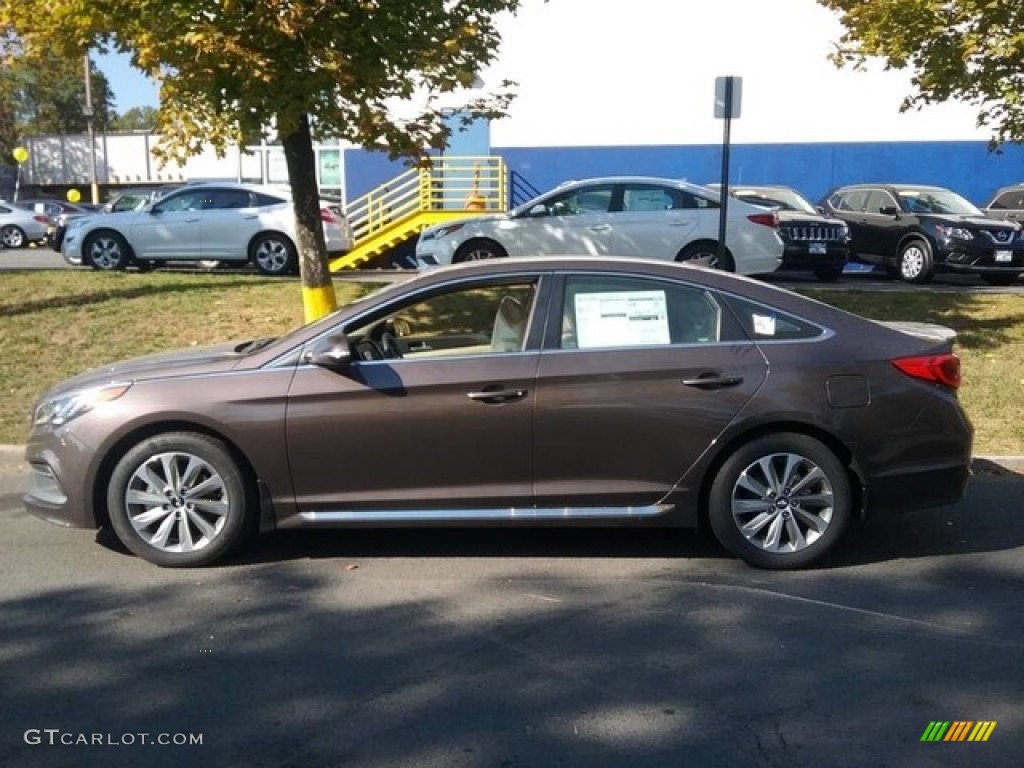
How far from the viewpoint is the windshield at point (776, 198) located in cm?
1738

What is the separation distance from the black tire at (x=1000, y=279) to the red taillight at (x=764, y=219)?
5.29 m

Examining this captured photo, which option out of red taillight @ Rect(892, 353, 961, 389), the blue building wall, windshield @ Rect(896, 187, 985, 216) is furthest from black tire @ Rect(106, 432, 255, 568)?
the blue building wall

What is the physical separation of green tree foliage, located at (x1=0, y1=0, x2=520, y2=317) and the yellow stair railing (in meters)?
9.00

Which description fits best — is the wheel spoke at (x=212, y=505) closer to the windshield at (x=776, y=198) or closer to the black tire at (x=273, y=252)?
the black tire at (x=273, y=252)

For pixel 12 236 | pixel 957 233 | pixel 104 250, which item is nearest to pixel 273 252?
pixel 104 250

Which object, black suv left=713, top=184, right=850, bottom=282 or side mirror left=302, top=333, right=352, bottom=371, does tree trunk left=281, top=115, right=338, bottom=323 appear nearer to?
side mirror left=302, top=333, right=352, bottom=371

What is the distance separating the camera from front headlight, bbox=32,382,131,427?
538 centimetres

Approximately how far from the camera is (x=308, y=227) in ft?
32.8

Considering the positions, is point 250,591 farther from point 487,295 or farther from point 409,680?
point 487,295

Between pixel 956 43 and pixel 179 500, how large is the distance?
805 cm

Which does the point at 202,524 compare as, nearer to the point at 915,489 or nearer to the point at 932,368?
the point at 915,489

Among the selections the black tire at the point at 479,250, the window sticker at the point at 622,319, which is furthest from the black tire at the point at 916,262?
the window sticker at the point at 622,319

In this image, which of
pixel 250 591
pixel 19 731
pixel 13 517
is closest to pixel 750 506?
pixel 250 591

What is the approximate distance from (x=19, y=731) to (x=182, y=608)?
119 centimetres
